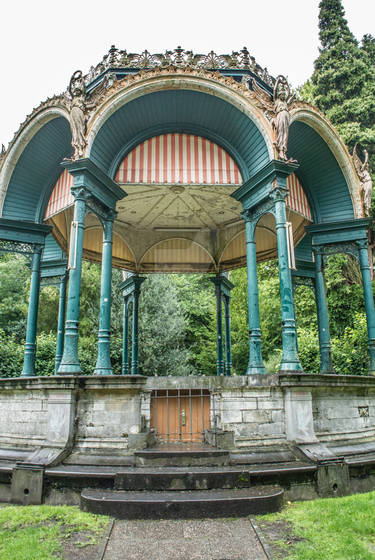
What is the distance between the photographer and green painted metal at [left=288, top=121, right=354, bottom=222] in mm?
10508

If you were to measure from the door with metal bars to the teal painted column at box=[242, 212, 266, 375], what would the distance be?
4.62 feet

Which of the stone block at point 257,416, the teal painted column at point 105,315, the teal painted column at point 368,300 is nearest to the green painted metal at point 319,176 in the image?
the teal painted column at point 368,300

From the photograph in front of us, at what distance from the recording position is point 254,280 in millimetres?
8906

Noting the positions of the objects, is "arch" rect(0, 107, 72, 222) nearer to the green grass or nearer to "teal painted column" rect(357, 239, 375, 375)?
the green grass

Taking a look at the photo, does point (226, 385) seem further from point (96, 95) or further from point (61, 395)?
point (96, 95)

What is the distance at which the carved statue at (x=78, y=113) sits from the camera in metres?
8.34

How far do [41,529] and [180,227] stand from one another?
442 inches

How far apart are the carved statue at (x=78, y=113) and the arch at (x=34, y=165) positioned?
2.66 feet

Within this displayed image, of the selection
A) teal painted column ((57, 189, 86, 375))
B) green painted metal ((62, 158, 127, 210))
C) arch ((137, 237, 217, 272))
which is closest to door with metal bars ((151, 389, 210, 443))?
teal painted column ((57, 189, 86, 375))

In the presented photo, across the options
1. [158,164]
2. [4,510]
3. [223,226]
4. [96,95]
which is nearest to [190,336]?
[223,226]

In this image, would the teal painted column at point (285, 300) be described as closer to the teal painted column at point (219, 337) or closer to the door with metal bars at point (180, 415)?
the door with metal bars at point (180, 415)

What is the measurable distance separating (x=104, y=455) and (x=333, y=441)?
405 cm

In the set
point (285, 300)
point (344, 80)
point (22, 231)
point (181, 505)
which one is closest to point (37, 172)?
point (22, 231)

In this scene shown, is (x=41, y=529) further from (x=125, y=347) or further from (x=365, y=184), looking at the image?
(x=365, y=184)
